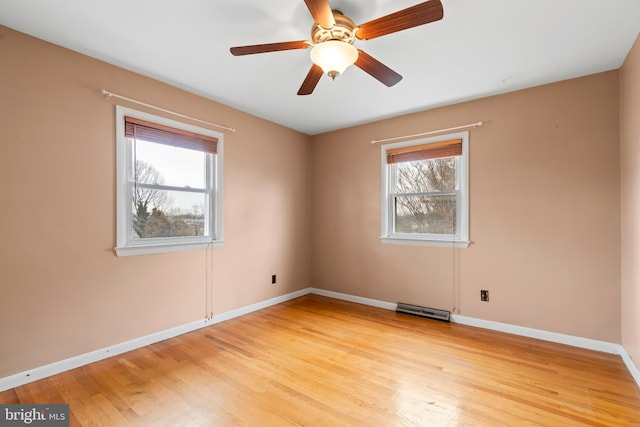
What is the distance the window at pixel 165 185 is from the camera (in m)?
2.68

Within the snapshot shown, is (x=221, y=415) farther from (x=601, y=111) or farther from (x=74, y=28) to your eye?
(x=601, y=111)

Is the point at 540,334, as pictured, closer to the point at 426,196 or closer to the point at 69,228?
the point at 426,196

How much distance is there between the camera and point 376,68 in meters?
2.07

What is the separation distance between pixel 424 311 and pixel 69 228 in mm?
3603

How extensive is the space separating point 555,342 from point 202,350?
331 centimetres

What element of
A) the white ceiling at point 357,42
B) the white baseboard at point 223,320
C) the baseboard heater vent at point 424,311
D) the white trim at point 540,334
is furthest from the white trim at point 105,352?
the white trim at point 540,334

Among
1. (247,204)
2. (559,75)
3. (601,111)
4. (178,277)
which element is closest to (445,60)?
(559,75)

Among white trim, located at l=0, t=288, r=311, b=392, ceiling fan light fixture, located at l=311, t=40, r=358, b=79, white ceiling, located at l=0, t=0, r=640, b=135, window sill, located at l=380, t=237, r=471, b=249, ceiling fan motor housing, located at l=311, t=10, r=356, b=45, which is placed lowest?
white trim, located at l=0, t=288, r=311, b=392

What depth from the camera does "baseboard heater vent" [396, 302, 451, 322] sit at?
3449 mm

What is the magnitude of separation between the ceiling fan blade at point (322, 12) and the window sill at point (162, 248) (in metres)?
2.40

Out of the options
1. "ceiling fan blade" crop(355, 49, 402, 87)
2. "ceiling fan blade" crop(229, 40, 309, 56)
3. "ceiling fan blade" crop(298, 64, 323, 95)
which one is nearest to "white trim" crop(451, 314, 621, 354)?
"ceiling fan blade" crop(355, 49, 402, 87)

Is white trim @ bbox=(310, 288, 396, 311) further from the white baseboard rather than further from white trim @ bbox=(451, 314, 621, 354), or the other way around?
white trim @ bbox=(451, 314, 621, 354)

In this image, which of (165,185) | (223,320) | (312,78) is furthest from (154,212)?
(312,78)

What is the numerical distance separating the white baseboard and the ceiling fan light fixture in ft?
9.24
